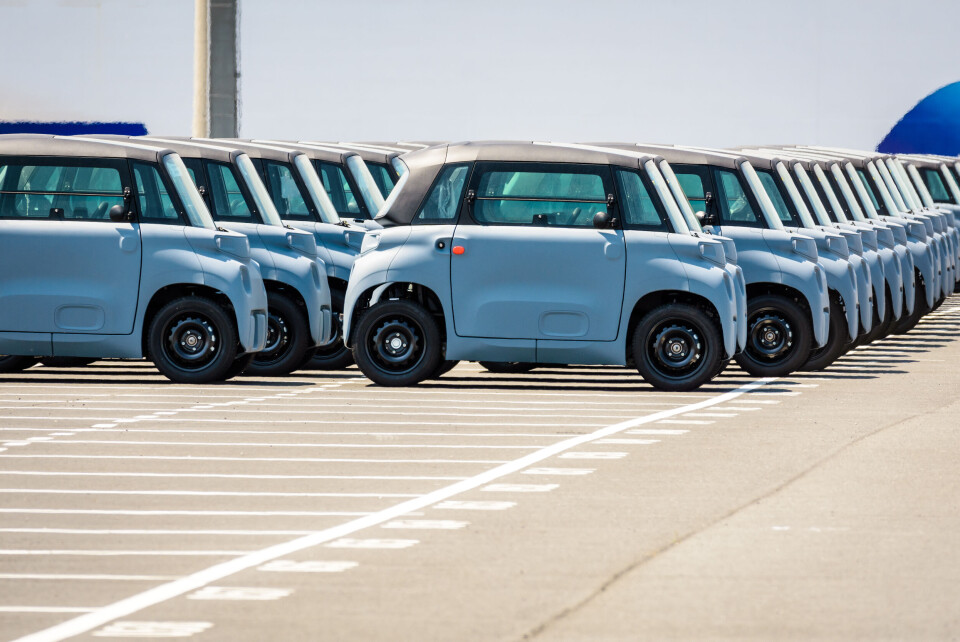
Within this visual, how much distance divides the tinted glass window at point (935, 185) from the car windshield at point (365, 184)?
1265cm

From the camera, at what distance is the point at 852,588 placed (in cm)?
820

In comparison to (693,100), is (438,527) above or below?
below

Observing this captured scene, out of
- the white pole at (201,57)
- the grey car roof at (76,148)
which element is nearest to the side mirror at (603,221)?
the grey car roof at (76,148)

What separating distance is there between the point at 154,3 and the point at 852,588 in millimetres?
27790

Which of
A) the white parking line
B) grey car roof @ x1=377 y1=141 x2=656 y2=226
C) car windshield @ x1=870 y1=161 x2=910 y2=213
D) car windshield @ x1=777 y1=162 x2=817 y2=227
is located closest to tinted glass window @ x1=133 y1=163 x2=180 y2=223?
grey car roof @ x1=377 y1=141 x2=656 y2=226

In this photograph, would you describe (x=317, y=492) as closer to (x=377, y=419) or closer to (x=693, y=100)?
(x=377, y=419)

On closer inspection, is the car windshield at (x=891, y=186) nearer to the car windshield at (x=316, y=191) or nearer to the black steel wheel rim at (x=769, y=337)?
the black steel wheel rim at (x=769, y=337)

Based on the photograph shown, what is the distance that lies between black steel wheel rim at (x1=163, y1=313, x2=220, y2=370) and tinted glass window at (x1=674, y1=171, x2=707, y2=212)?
4.01 metres

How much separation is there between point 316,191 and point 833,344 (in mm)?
4427

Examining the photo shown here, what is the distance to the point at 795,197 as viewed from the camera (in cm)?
1902

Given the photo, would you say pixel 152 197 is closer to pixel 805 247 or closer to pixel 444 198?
pixel 444 198

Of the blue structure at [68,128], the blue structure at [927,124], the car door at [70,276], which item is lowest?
the car door at [70,276]

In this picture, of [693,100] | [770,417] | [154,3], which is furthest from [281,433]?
[693,100]

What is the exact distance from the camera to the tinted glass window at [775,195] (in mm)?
18812
